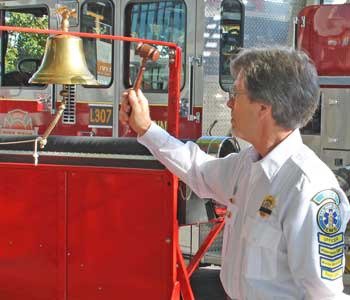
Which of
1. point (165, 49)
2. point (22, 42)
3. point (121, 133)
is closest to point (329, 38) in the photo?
point (165, 49)

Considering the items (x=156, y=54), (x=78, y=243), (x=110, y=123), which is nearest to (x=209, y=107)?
(x=110, y=123)

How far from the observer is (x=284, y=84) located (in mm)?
1885

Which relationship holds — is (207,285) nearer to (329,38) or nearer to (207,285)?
(207,285)

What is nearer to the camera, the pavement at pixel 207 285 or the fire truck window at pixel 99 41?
the pavement at pixel 207 285

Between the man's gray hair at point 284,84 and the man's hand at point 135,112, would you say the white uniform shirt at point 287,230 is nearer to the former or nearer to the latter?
the man's gray hair at point 284,84

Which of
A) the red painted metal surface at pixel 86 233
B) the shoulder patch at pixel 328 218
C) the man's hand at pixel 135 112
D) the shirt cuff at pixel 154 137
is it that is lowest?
the red painted metal surface at pixel 86 233

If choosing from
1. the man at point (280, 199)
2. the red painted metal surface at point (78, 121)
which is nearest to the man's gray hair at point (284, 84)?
the man at point (280, 199)

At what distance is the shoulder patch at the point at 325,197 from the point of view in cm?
175

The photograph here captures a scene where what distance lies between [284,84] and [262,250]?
1.60 ft

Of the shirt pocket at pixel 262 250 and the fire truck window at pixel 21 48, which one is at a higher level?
the fire truck window at pixel 21 48

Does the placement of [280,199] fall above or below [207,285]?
above

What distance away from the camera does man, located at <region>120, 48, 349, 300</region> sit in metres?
1.74

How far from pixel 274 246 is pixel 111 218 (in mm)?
1584

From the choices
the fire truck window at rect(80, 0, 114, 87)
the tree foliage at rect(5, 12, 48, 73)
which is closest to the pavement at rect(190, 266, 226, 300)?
the fire truck window at rect(80, 0, 114, 87)
